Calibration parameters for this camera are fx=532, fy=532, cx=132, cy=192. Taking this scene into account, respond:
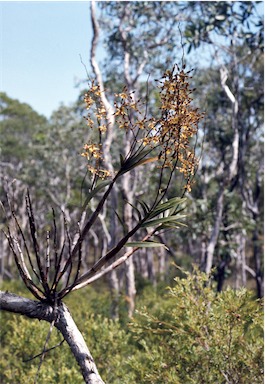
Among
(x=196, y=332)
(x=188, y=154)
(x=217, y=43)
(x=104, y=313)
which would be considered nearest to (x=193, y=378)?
(x=196, y=332)

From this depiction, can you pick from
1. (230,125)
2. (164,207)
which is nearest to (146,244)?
(164,207)

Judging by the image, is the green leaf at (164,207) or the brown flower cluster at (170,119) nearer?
the brown flower cluster at (170,119)

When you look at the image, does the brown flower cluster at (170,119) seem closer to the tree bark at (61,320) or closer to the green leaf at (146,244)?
the green leaf at (146,244)

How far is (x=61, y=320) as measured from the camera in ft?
8.79

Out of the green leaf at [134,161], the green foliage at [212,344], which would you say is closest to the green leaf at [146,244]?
the green leaf at [134,161]

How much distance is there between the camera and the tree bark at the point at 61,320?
2.62 m

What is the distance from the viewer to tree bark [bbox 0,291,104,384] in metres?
2.62

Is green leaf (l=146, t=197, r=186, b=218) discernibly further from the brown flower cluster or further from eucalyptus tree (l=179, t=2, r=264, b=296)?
eucalyptus tree (l=179, t=2, r=264, b=296)

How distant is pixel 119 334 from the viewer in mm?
6836

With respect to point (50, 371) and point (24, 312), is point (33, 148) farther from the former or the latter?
point (24, 312)

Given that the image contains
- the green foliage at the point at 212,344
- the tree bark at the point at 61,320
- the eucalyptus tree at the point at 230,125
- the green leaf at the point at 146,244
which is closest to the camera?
the green leaf at the point at 146,244

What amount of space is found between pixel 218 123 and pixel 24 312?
13274 millimetres

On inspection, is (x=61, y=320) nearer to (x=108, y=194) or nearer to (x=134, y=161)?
(x=108, y=194)

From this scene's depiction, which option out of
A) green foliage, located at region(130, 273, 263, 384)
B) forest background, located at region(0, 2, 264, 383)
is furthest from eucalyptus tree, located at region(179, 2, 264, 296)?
green foliage, located at region(130, 273, 263, 384)
